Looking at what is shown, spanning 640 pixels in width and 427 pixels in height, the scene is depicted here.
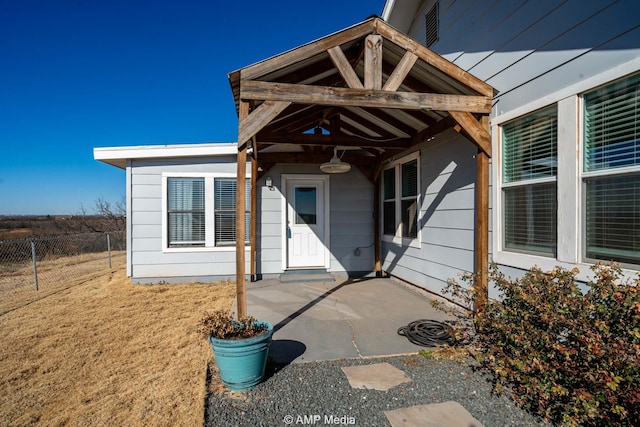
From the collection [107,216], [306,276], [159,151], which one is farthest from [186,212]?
[107,216]

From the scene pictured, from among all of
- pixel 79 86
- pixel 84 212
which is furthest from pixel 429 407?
pixel 84 212

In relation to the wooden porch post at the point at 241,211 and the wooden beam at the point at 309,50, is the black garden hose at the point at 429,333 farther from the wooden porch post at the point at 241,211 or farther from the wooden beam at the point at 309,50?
the wooden beam at the point at 309,50

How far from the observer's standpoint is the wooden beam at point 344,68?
288 cm

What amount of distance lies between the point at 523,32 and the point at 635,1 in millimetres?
1034

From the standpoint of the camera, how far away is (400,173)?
5707 millimetres

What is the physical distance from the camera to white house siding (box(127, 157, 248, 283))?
5.87 meters

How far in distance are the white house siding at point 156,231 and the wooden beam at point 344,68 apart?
12.1ft

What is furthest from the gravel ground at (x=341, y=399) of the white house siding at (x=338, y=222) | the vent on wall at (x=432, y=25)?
the vent on wall at (x=432, y=25)

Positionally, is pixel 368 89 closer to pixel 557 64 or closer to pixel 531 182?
pixel 557 64

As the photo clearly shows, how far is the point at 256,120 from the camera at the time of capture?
2.76m

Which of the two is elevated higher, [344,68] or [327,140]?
[344,68]

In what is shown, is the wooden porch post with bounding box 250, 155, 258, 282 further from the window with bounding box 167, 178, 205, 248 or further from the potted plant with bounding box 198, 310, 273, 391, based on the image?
the potted plant with bounding box 198, 310, 273, 391

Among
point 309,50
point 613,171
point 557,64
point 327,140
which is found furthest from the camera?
point 327,140

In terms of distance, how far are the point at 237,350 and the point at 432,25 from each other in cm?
548
